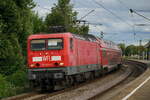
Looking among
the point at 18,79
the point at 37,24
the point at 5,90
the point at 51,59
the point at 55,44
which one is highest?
the point at 37,24

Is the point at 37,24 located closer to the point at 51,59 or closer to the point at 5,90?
the point at 5,90

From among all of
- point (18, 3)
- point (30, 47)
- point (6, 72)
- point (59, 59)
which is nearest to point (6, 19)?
point (18, 3)

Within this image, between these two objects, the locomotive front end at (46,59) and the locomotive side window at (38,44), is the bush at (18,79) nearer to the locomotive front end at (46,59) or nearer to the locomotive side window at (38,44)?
the locomotive front end at (46,59)

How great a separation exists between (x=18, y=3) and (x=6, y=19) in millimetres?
1754

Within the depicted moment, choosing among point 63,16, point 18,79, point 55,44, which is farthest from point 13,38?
point 63,16

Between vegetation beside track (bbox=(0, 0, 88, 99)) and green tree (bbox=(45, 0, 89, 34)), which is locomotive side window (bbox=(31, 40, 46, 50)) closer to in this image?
vegetation beside track (bbox=(0, 0, 88, 99))

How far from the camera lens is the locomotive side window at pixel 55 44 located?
715 inches

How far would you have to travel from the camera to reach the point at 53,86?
18641 millimetres

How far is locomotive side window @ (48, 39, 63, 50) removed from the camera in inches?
715

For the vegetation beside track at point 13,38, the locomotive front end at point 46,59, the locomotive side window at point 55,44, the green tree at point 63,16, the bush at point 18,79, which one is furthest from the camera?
the green tree at point 63,16

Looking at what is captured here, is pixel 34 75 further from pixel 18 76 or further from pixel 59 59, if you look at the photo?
pixel 18 76

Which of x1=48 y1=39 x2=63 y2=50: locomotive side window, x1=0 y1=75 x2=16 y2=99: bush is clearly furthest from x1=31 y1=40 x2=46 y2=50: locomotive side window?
x1=0 y1=75 x2=16 y2=99: bush

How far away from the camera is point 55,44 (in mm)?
18266

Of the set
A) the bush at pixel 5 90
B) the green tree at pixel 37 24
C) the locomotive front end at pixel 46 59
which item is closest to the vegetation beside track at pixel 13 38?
the bush at pixel 5 90
